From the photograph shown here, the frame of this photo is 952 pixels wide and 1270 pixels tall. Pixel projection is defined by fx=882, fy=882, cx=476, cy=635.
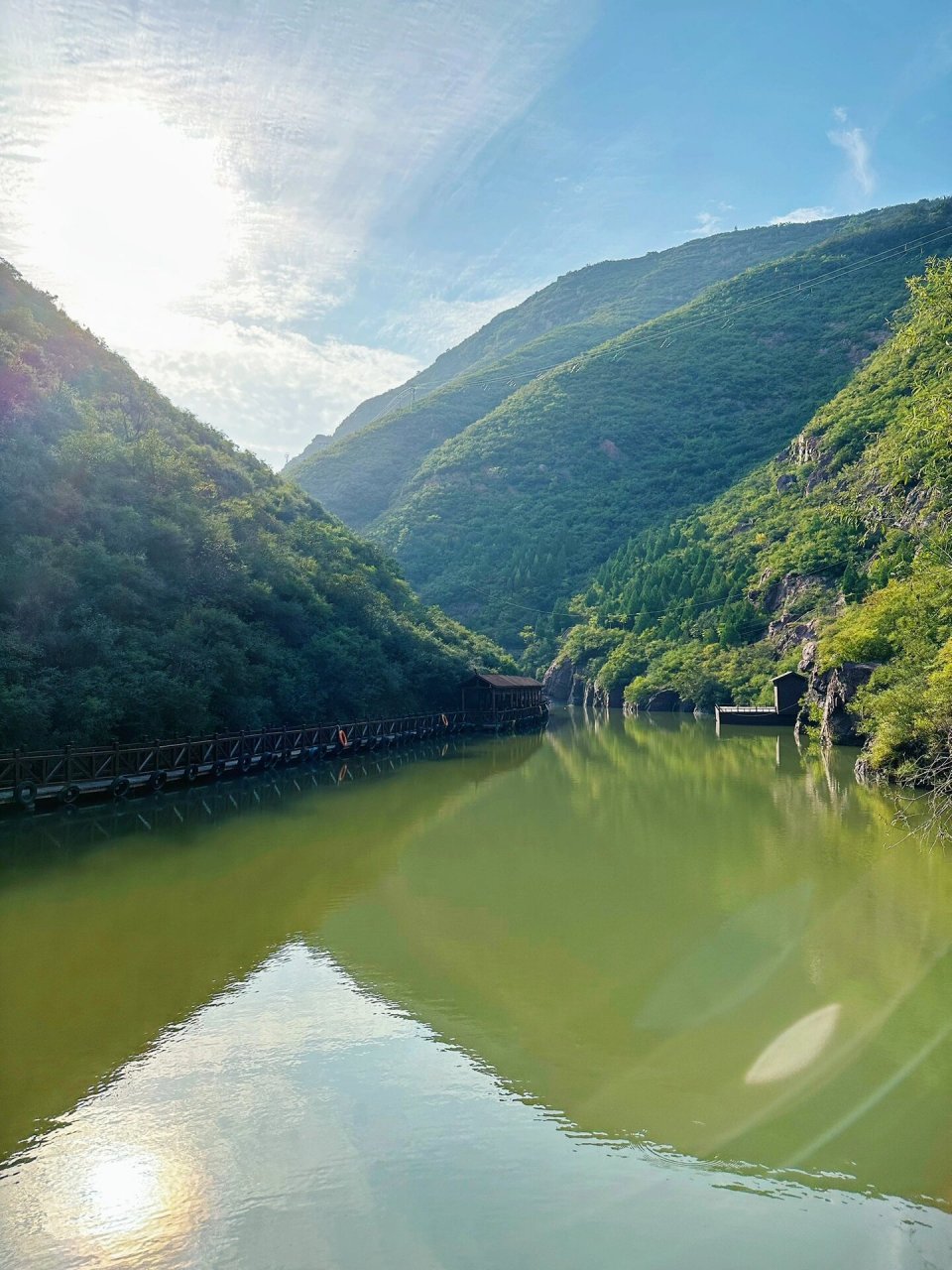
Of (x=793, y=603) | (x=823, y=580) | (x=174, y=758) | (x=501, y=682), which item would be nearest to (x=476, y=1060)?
(x=174, y=758)

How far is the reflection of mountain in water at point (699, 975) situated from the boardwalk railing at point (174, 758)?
893 centimetres

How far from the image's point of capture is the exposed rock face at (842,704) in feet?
108

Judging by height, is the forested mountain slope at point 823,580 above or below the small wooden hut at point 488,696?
above

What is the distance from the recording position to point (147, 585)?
94.7ft

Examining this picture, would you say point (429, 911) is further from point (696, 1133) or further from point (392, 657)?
point (392, 657)

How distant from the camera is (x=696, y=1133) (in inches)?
257

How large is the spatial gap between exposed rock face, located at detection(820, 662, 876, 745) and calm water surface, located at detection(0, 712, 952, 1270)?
1746cm

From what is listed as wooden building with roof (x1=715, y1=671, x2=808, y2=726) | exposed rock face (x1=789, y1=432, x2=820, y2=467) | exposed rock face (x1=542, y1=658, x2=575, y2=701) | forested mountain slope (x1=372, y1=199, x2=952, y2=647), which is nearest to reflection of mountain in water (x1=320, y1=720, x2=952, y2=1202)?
wooden building with roof (x1=715, y1=671, x2=808, y2=726)

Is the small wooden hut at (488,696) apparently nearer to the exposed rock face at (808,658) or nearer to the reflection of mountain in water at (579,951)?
the exposed rock face at (808,658)

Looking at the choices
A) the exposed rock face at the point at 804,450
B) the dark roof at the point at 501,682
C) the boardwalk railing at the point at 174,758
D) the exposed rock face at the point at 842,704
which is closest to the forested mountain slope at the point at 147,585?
the boardwalk railing at the point at 174,758

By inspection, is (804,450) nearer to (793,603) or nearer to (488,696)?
(793,603)

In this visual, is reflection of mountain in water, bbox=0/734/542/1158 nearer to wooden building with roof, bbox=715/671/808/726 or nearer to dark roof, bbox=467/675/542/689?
dark roof, bbox=467/675/542/689

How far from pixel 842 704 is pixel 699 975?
28.4 m

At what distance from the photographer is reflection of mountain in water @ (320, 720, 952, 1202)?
22.1 feet
